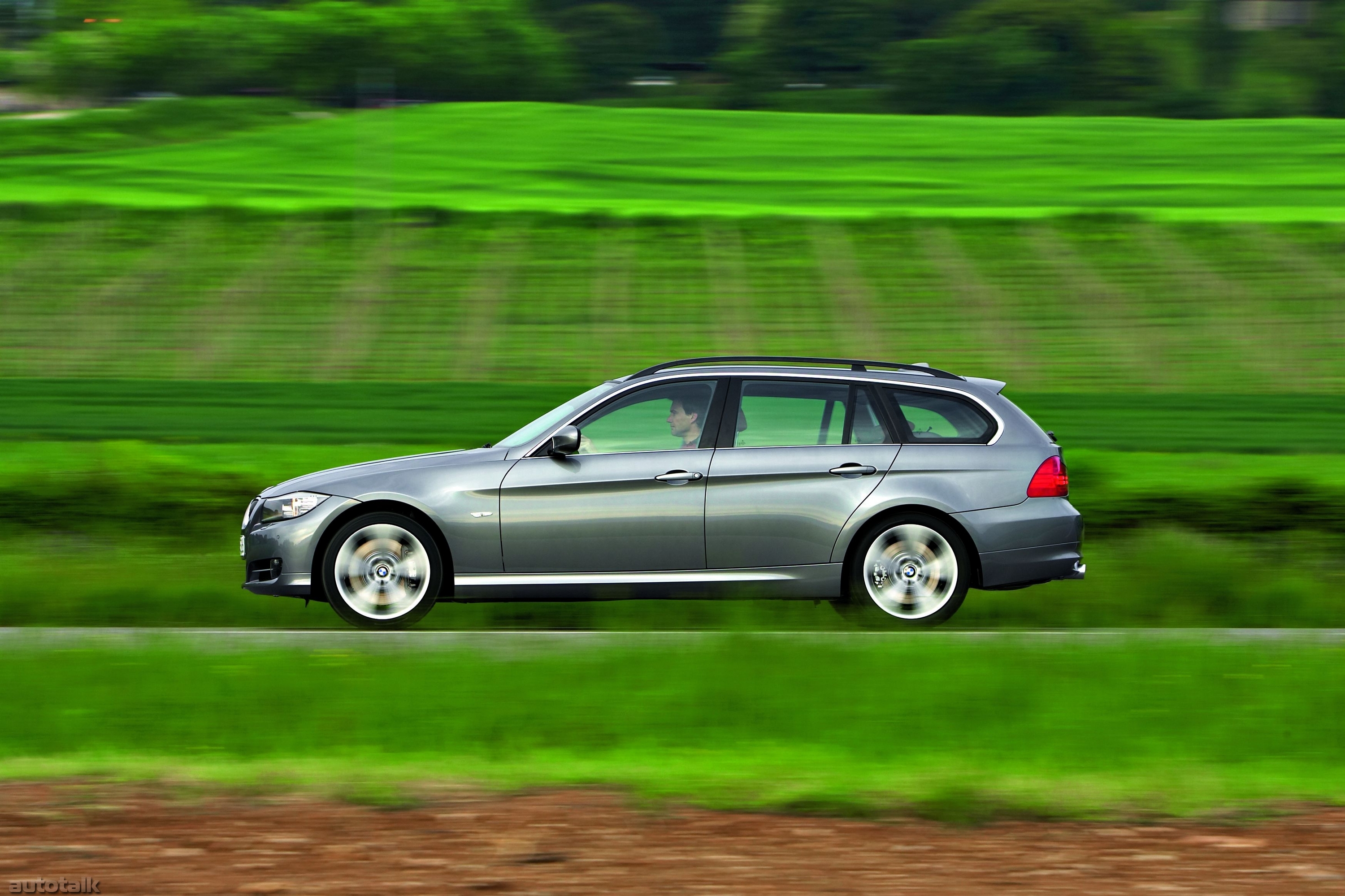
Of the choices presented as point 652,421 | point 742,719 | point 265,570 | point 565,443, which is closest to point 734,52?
point 652,421

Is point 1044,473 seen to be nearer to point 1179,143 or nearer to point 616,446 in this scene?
point 616,446

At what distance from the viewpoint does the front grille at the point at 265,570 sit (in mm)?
8586

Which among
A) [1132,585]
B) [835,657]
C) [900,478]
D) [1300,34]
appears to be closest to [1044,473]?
[900,478]

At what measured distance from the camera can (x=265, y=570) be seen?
865 centimetres

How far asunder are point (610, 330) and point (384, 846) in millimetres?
22443

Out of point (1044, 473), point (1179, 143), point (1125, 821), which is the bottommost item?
point (1125, 821)

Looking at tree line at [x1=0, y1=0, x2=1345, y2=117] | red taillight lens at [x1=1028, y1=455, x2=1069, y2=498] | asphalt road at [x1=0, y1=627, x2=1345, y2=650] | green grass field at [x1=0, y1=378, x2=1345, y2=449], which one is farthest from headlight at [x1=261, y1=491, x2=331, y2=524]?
tree line at [x1=0, y1=0, x2=1345, y2=117]

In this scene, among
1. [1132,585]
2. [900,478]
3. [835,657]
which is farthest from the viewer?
[1132,585]

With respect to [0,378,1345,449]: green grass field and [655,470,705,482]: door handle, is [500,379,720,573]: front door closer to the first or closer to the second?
[655,470,705,482]: door handle

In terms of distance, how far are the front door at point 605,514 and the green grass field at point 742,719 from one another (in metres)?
0.97

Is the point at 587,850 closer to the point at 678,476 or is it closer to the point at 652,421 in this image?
the point at 678,476

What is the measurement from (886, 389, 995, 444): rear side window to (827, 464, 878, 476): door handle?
337 millimetres

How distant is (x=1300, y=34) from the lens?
5759 centimetres

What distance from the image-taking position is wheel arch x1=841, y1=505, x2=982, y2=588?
8555 millimetres
